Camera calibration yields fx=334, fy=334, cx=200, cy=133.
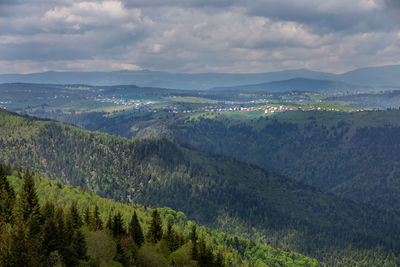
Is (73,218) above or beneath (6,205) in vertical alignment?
beneath

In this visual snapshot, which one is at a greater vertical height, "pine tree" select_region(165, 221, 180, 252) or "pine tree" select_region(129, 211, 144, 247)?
"pine tree" select_region(129, 211, 144, 247)

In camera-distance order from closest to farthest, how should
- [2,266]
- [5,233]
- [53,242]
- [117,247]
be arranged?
[2,266], [5,233], [53,242], [117,247]

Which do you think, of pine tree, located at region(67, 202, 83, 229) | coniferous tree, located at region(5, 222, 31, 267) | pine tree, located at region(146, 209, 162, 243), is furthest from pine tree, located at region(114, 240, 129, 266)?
pine tree, located at region(146, 209, 162, 243)

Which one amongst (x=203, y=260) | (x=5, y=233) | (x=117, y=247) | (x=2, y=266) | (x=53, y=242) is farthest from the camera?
(x=203, y=260)

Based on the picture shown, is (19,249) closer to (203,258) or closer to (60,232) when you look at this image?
(60,232)

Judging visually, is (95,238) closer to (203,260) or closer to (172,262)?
(172,262)

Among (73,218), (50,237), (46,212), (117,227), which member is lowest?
(117,227)

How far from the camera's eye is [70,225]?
277 feet

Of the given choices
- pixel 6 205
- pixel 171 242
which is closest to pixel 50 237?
pixel 6 205

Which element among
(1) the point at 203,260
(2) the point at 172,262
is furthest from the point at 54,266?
(1) the point at 203,260


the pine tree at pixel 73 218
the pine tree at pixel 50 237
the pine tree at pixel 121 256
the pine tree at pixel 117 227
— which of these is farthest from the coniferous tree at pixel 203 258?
the pine tree at pixel 50 237

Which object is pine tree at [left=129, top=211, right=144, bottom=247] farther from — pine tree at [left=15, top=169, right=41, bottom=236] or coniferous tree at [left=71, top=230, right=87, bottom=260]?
pine tree at [left=15, top=169, right=41, bottom=236]

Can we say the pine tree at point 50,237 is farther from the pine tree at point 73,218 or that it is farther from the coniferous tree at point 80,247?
the pine tree at point 73,218

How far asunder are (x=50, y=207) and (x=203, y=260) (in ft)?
145
